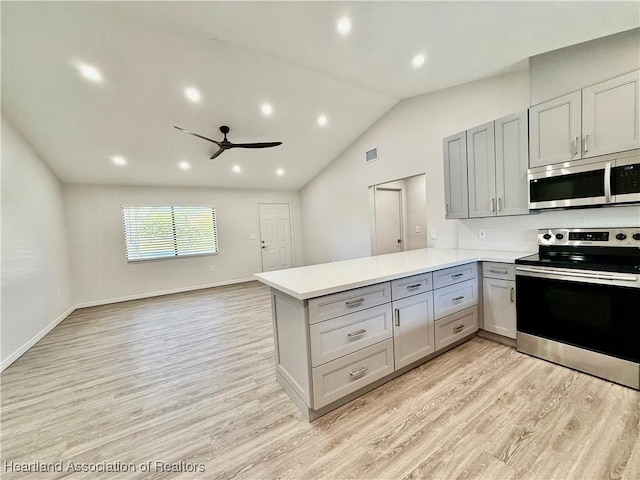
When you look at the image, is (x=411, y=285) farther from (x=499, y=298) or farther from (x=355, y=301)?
(x=499, y=298)

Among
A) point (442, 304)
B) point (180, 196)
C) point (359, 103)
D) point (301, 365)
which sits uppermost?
point (359, 103)

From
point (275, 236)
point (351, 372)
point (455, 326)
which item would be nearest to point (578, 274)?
point (455, 326)

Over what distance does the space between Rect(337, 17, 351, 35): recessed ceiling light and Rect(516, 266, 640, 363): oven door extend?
9.06ft

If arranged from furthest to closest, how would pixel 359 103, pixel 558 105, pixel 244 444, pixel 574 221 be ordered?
pixel 359 103 → pixel 574 221 → pixel 558 105 → pixel 244 444

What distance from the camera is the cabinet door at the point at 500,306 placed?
257cm

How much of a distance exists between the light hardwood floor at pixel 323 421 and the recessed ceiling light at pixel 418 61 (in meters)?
3.11

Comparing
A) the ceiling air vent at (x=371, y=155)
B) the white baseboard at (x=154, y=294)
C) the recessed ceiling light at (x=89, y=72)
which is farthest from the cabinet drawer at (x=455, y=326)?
the white baseboard at (x=154, y=294)

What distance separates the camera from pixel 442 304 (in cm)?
246

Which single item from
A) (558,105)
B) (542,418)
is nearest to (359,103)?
(558,105)

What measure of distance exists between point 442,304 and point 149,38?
3.98 meters

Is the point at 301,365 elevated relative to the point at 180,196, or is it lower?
lower

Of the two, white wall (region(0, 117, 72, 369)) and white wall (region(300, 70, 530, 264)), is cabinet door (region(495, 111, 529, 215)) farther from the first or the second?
white wall (region(0, 117, 72, 369))

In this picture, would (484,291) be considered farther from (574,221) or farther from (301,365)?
(301,365)

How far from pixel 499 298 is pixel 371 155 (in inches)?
131
